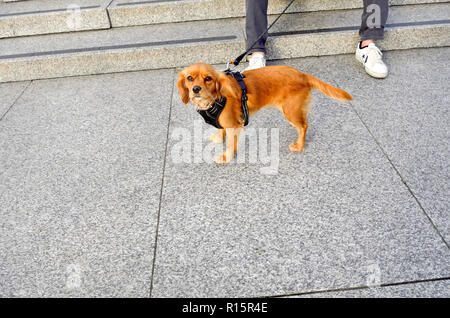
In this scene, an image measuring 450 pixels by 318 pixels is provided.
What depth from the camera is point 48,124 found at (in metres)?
3.30

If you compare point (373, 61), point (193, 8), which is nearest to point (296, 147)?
point (373, 61)

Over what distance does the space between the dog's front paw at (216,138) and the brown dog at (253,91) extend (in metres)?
0.28

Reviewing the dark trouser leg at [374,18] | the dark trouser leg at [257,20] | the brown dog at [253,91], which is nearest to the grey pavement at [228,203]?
the brown dog at [253,91]

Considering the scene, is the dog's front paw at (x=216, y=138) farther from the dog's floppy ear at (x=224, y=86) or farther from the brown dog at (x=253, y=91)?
the dog's floppy ear at (x=224, y=86)

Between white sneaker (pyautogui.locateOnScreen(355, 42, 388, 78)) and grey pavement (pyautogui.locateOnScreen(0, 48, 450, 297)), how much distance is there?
0.13 meters

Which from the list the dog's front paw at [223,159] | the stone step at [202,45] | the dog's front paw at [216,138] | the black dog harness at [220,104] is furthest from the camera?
the stone step at [202,45]

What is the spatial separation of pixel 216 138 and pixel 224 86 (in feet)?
2.58

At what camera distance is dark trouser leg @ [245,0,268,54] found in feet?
11.9

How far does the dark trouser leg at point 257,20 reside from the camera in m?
3.63

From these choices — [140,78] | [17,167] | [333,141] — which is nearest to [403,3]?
[333,141]

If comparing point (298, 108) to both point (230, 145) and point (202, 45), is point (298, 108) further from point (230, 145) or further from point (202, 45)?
point (202, 45)

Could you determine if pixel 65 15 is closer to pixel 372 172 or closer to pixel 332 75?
pixel 332 75

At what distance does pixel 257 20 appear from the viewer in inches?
145

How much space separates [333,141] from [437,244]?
3.79 ft
